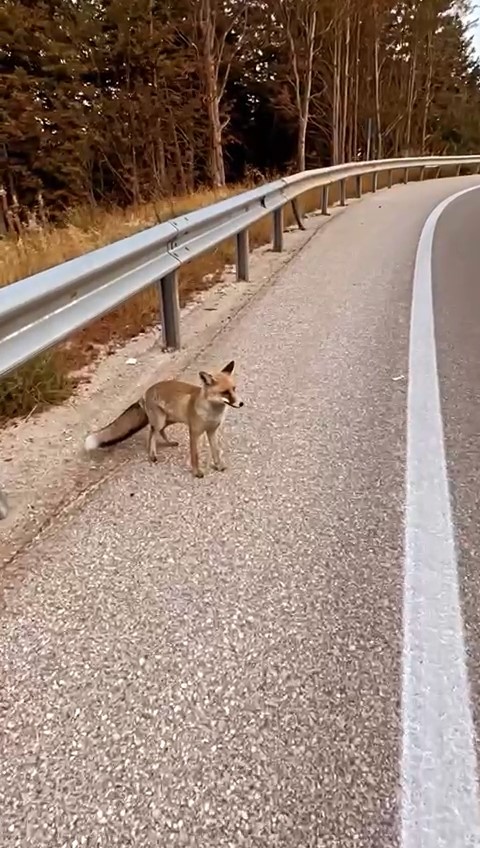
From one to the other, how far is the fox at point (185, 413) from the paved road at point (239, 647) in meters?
0.13

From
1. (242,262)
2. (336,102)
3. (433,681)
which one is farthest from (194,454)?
(336,102)

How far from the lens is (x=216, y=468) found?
342 cm

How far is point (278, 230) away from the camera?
930 centimetres

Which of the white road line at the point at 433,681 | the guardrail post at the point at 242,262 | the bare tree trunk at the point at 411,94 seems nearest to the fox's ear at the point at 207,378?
the white road line at the point at 433,681

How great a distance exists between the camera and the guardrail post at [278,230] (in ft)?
30.2

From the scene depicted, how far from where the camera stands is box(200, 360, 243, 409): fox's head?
3176 mm

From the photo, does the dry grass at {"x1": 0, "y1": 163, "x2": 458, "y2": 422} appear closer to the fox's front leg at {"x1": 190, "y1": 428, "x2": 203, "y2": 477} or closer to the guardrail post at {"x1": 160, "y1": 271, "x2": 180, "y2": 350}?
the guardrail post at {"x1": 160, "y1": 271, "x2": 180, "y2": 350}

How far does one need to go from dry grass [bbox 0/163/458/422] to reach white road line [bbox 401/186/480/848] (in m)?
2.21

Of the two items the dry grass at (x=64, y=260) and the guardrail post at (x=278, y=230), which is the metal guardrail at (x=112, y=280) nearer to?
the dry grass at (x=64, y=260)

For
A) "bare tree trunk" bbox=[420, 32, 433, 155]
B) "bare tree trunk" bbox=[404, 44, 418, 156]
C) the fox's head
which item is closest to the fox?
the fox's head

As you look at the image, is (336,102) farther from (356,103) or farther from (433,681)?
(433,681)

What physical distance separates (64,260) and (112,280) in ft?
6.85

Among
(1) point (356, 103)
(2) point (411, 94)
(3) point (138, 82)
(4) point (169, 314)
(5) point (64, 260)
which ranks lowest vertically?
(4) point (169, 314)

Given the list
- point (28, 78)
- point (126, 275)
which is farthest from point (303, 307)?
point (28, 78)
